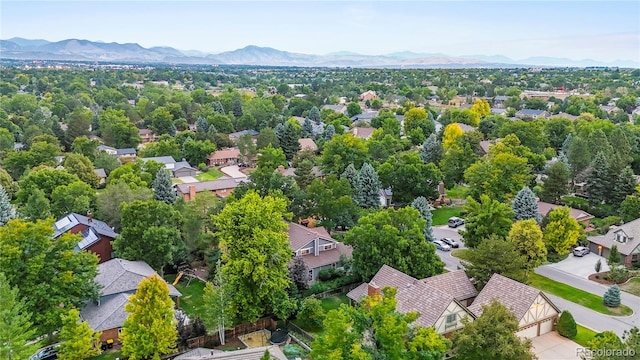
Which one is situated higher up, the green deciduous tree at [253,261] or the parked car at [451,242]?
the green deciduous tree at [253,261]

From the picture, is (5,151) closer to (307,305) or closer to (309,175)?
(309,175)

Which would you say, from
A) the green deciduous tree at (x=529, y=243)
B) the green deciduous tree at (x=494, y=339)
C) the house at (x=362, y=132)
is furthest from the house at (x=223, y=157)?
the green deciduous tree at (x=494, y=339)

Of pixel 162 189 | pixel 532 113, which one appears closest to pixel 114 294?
pixel 162 189

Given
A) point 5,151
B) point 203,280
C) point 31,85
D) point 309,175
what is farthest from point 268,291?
point 31,85

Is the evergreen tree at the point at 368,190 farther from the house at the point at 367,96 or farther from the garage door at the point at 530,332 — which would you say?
the house at the point at 367,96

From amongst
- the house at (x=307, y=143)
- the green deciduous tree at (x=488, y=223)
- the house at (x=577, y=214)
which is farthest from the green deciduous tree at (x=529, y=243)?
the house at (x=307, y=143)

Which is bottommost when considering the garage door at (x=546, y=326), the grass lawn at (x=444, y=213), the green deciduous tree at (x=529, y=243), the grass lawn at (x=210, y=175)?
the grass lawn at (x=210, y=175)

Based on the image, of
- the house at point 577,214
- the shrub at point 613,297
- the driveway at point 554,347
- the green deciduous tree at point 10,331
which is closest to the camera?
the green deciduous tree at point 10,331

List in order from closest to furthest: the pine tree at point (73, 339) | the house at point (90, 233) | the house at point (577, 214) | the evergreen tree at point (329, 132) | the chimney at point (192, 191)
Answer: the pine tree at point (73, 339) → the house at point (90, 233) → the house at point (577, 214) → the chimney at point (192, 191) → the evergreen tree at point (329, 132)

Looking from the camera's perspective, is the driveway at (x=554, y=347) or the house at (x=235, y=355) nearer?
the house at (x=235, y=355)
